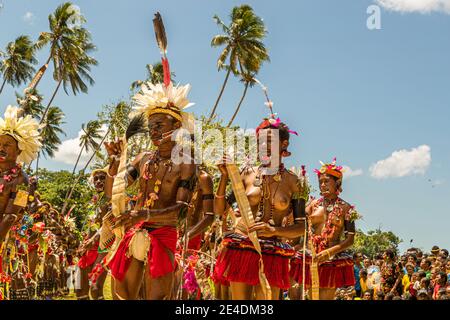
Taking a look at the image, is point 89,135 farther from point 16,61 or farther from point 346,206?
point 346,206

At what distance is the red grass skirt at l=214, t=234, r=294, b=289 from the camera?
201 inches

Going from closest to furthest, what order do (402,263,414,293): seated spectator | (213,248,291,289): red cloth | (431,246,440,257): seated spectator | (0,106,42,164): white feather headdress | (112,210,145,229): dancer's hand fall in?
(112,210,145,229): dancer's hand < (213,248,291,289): red cloth < (0,106,42,164): white feather headdress < (402,263,414,293): seated spectator < (431,246,440,257): seated spectator

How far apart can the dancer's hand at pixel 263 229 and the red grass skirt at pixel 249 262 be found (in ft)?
0.47

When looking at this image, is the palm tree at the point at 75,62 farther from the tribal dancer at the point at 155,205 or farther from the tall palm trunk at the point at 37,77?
the tribal dancer at the point at 155,205

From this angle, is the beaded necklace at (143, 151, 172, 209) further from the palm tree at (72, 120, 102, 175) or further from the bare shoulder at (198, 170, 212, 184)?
the palm tree at (72, 120, 102, 175)

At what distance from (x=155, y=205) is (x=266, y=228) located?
99 centimetres

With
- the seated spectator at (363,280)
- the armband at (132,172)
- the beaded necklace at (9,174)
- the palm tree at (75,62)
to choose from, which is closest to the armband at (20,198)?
the beaded necklace at (9,174)

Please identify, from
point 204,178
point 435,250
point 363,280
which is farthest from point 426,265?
point 204,178

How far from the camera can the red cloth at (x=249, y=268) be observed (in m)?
5.10

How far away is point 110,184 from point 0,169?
1278 millimetres

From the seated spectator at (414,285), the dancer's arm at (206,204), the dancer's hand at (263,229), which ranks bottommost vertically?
the seated spectator at (414,285)

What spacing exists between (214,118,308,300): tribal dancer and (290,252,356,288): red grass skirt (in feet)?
6.38

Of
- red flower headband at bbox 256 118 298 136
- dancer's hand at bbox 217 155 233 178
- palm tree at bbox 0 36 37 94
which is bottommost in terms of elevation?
dancer's hand at bbox 217 155 233 178

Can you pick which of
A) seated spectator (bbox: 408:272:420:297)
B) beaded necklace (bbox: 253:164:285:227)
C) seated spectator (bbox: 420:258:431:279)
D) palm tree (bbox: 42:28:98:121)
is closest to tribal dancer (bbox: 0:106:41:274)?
beaded necklace (bbox: 253:164:285:227)
